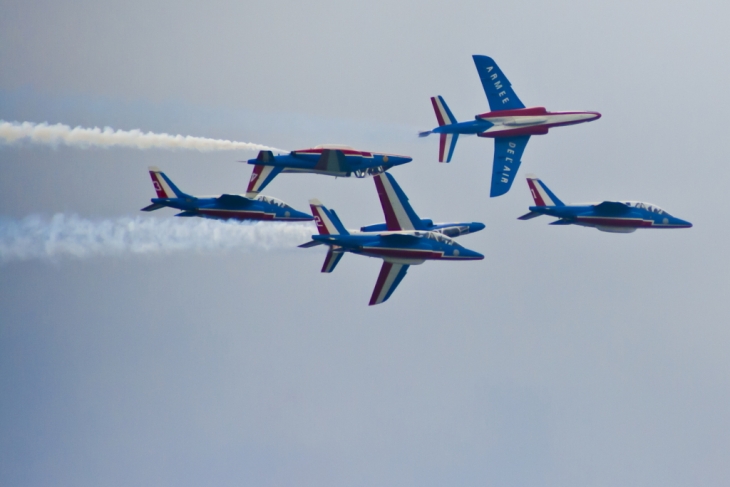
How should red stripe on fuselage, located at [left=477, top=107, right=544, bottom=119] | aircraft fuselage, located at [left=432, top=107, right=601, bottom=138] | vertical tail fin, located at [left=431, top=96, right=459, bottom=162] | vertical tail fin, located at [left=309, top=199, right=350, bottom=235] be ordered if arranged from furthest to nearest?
red stripe on fuselage, located at [left=477, top=107, right=544, bottom=119] → aircraft fuselage, located at [left=432, top=107, right=601, bottom=138] → vertical tail fin, located at [left=431, top=96, right=459, bottom=162] → vertical tail fin, located at [left=309, top=199, right=350, bottom=235]

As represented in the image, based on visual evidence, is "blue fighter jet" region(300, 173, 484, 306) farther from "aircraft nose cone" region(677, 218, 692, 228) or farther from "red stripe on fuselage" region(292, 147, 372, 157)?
"aircraft nose cone" region(677, 218, 692, 228)

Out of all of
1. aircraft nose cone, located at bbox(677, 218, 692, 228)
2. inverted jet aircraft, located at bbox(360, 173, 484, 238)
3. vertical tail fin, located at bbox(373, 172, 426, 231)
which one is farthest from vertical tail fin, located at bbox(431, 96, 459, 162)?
aircraft nose cone, located at bbox(677, 218, 692, 228)

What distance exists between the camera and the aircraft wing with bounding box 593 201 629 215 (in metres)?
74.3

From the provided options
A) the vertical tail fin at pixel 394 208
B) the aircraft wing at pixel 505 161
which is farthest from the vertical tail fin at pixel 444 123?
the vertical tail fin at pixel 394 208

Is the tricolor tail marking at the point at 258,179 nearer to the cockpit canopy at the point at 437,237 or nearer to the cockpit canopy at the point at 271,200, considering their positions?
the cockpit canopy at the point at 271,200

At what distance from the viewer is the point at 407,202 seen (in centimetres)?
7000

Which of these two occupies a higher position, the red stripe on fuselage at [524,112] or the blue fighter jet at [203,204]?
the red stripe on fuselage at [524,112]

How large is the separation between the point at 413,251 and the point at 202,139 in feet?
58.2

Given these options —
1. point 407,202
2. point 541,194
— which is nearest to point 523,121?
point 541,194

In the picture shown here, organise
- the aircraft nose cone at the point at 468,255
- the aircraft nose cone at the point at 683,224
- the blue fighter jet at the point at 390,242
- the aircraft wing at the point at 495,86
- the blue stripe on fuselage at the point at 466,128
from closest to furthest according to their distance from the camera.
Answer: the blue fighter jet at the point at 390,242 < the aircraft nose cone at the point at 468,255 < the aircraft nose cone at the point at 683,224 < the blue stripe on fuselage at the point at 466,128 < the aircraft wing at the point at 495,86

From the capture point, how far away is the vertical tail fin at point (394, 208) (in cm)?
6956

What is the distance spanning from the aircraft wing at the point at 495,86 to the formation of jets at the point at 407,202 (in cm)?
7

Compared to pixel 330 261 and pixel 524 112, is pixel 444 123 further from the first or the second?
pixel 330 261

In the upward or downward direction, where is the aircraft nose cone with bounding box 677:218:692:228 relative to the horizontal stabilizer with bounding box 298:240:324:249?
upward
